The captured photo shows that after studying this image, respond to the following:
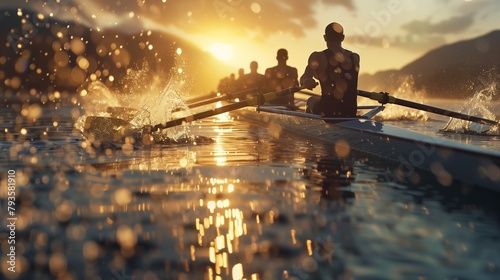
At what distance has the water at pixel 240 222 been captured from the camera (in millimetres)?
3869

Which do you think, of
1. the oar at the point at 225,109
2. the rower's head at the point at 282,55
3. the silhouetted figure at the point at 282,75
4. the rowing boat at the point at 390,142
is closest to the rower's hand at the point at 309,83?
the oar at the point at 225,109

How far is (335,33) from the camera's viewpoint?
1062 centimetres

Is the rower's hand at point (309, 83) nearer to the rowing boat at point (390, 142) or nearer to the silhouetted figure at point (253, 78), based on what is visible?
the rowing boat at point (390, 142)

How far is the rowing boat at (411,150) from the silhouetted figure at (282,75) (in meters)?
6.61

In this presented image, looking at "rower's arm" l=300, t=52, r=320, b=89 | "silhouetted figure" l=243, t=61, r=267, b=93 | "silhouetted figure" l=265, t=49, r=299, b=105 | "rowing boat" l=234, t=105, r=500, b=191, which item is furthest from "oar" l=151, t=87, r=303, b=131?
"silhouetted figure" l=243, t=61, r=267, b=93

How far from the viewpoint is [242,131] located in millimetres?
15938

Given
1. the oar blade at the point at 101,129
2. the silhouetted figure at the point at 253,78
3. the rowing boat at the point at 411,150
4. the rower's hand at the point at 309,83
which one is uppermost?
the silhouetted figure at the point at 253,78

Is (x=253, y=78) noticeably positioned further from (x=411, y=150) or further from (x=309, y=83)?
(x=411, y=150)

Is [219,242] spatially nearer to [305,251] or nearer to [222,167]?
[305,251]

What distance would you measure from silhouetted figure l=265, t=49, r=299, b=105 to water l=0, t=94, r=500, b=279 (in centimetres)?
1008

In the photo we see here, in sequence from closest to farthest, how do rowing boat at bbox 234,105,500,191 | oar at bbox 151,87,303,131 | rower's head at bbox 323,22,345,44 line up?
rowing boat at bbox 234,105,500,191 → rower's head at bbox 323,22,345,44 → oar at bbox 151,87,303,131

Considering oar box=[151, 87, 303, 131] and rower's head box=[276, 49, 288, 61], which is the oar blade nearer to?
oar box=[151, 87, 303, 131]

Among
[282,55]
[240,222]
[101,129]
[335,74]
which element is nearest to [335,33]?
[335,74]

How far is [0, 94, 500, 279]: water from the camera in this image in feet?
12.7
